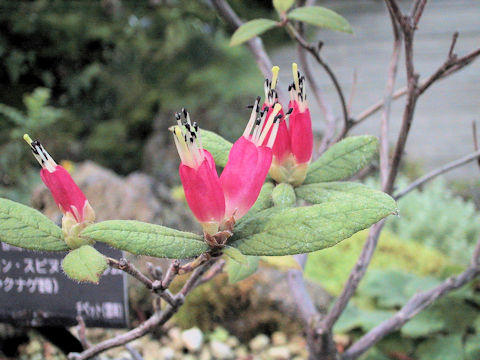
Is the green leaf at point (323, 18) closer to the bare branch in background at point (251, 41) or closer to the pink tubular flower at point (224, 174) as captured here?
the bare branch in background at point (251, 41)

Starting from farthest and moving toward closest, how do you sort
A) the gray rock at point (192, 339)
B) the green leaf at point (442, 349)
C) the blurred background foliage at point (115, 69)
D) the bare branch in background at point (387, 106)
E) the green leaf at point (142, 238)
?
the blurred background foliage at point (115, 69) < the gray rock at point (192, 339) < the green leaf at point (442, 349) < the bare branch in background at point (387, 106) < the green leaf at point (142, 238)

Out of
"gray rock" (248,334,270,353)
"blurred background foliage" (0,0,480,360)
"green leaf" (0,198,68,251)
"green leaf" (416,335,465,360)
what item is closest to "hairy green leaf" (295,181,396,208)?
"green leaf" (0,198,68,251)

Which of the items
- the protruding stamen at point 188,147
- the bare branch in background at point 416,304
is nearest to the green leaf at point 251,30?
the protruding stamen at point 188,147

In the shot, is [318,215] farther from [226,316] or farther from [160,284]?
[226,316]

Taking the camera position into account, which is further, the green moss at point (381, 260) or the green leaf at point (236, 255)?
the green moss at point (381, 260)

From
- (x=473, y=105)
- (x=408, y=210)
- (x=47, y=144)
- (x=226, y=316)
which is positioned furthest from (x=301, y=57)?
(x=473, y=105)

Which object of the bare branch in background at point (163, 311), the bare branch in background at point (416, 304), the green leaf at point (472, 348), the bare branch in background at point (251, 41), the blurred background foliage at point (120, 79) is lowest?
the green leaf at point (472, 348)

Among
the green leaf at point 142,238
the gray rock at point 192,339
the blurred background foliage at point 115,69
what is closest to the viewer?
the green leaf at point 142,238

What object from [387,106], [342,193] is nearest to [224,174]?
[342,193]
